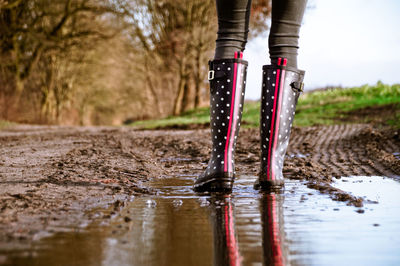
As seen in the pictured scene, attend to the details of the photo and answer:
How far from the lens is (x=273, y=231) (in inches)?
64.5

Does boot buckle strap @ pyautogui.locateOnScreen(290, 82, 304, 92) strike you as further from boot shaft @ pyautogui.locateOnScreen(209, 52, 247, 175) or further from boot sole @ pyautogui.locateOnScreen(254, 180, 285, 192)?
boot sole @ pyautogui.locateOnScreen(254, 180, 285, 192)

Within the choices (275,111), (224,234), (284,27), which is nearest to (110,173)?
(275,111)

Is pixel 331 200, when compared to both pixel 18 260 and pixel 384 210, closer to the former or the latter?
pixel 384 210

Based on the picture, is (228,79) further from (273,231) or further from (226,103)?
(273,231)

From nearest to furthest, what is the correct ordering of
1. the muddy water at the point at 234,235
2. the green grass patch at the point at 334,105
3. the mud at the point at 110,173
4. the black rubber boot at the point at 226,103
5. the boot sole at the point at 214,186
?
the muddy water at the point at 234,235 < the mud at the point at 110,173 < the boot sole at the point at 214,186 < the black rubber boot at the point at 226,103 < the green grass patch at the point at 334,105

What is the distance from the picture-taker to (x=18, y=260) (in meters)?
1.27

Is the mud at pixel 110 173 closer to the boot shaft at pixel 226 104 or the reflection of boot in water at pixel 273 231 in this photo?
the reflection of boot in water at pixel 273 231

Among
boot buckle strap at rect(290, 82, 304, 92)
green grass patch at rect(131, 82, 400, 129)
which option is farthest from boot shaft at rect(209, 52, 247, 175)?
green grass patch at rect(131, 82, 400, 129)

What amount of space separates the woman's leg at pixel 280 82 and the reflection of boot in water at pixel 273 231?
20.4 inches

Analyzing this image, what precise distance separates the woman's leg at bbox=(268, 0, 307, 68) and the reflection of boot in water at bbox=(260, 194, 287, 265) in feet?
3.01

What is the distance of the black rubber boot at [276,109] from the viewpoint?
2.83 metres

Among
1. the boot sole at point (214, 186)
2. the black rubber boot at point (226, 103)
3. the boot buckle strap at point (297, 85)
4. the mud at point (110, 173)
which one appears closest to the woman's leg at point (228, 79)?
the black rubber boot at point (226, 103)

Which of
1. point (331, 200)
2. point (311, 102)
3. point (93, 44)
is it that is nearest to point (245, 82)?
point (331, 200)

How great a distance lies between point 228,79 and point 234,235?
A: 4.59 feet
